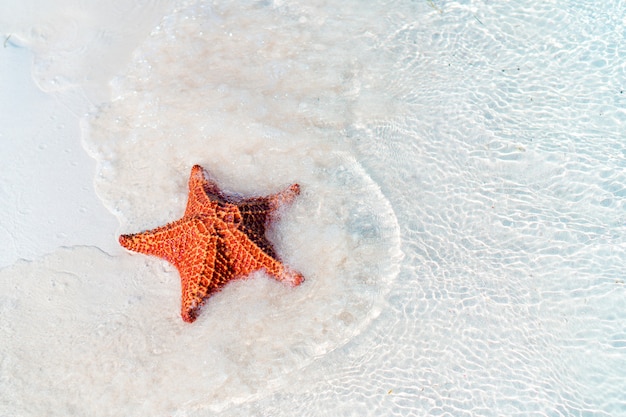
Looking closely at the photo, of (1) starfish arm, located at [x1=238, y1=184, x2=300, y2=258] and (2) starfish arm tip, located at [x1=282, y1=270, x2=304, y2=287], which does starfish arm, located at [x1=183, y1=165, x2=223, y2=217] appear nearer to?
(1) starfish arm, located at [x1=238, y1=184, x2=300, y2=258]

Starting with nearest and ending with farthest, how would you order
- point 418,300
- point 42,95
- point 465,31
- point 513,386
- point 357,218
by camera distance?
point 513,386 → point 418,300 → point 357,218 → point 42,95 → point 465,31

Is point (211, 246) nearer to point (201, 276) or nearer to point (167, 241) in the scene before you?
point (201, 276)

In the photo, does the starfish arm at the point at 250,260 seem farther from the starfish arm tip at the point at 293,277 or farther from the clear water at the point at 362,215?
the clear water at the point at 362,215

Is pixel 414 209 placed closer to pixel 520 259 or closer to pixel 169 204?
pixel 520 259

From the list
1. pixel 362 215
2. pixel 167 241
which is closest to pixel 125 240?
pixel 167 241

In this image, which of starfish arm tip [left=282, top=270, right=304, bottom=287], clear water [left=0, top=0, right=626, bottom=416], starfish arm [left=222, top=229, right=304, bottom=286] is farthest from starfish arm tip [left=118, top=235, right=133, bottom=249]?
starfish arm tip [left=282, top=270, right=304, bottom=287]

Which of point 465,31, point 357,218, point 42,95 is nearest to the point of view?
point 357,218

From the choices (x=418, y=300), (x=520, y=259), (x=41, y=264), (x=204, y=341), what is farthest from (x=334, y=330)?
(x=41, y=264)
